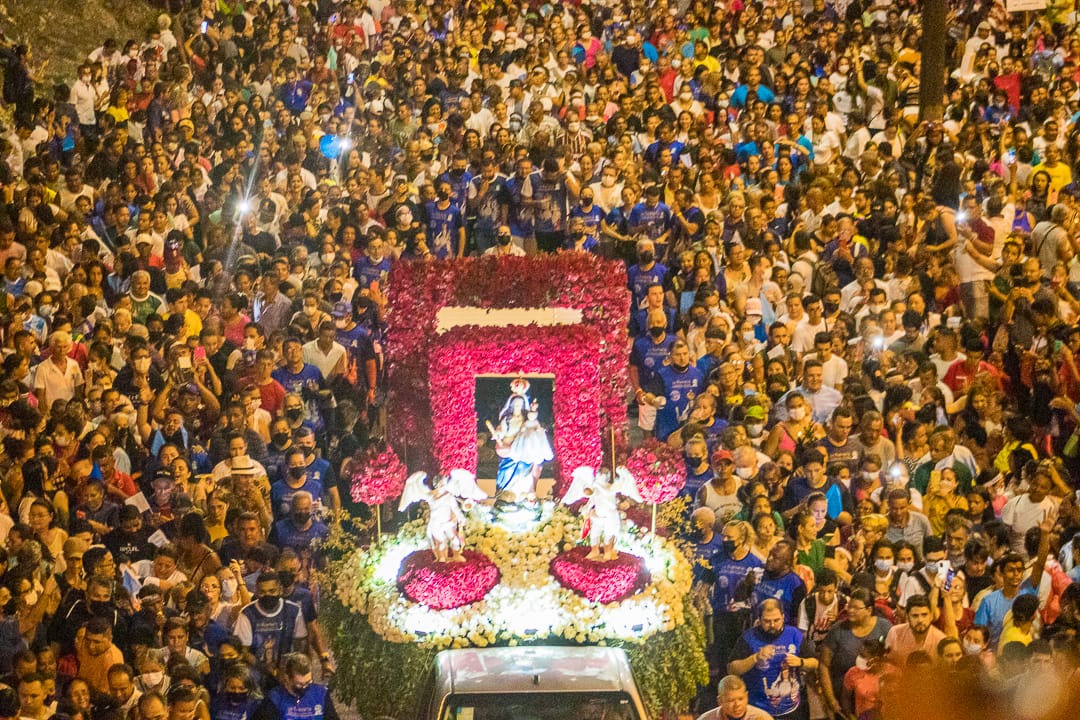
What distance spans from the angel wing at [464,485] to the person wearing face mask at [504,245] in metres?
3.46

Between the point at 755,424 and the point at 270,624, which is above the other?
the point at 755,424

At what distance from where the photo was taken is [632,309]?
1558 cm

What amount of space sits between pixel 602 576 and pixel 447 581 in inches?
49.4

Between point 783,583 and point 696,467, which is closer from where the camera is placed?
point 783,583

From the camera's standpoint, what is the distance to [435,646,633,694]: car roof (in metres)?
9.81

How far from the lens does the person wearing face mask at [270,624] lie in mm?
11688

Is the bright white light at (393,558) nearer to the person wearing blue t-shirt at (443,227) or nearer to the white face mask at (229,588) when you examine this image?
the white face mask at (229,588)

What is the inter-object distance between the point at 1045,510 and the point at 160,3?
1398 centimetres

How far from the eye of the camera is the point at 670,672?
11.8 metres

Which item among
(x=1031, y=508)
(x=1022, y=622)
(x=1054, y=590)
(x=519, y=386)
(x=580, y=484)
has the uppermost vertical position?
(x=519, y=386)

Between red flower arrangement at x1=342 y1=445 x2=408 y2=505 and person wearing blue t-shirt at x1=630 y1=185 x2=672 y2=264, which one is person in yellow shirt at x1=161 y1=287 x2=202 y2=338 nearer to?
red flower arrangement at x1=342 y1=445 x2=408 y2=505

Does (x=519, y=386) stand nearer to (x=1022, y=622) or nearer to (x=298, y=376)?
(x=298, y=376)

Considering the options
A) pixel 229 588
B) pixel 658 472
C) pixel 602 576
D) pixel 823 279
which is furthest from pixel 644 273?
pixel 229 588

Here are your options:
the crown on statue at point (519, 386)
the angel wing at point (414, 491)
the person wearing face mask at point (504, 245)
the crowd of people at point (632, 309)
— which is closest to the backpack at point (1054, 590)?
the crowd of people at point (632, 309)
